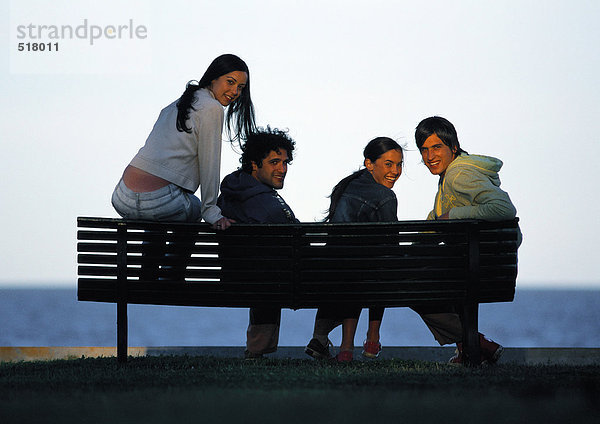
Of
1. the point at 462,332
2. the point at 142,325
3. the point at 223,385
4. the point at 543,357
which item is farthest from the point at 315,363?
the point at 142,325

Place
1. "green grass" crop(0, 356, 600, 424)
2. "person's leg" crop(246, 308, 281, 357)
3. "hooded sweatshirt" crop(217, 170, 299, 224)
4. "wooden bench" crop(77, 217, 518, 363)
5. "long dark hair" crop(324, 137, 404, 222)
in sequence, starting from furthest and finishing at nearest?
1. "long dark hair" crop(324, 137, 404, 222)
2. "person's leg" crop(246, 308, 281, 357)
3. "hooded sweatshirt" crop(217, 170, 299, 224)
4. "wooden bench" crop(77, 217, 518, 363)
5. "green grass" crop(0, 356, 600, 424)

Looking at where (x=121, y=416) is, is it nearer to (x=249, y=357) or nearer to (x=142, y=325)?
(x=249, y=357)

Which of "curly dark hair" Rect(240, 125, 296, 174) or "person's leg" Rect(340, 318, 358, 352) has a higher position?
"curly dark hair" Rect(240, 125, 296, 174)

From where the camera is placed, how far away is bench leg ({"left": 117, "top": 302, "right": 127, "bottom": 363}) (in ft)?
21.2

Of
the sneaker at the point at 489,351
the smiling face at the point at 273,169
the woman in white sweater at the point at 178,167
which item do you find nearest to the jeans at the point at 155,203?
the woman in white sweater at the point at 178,167

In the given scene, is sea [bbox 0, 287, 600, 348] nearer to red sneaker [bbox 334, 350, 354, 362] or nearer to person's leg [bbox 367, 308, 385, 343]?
person's leg [bbox 367, 308, 385, 343]

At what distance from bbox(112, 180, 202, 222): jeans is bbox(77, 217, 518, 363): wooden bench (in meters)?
0.10

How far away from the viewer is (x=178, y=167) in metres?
6.38

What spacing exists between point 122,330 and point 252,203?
4.25 feet

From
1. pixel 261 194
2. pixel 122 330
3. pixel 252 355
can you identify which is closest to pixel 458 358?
pixel 252 355

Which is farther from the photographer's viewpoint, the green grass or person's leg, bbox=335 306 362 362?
person's leg, bbox=335 306 362 362

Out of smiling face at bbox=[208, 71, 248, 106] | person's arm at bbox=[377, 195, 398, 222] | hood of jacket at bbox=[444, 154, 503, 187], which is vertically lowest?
person's arm at bbox=[377, 195, 398, 222]

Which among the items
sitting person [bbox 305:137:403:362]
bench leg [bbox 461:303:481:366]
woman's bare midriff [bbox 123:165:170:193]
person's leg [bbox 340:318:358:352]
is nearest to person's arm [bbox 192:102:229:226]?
woman's bare midriff [bbox 123:165:170:193]

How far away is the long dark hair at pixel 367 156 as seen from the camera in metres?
7.04
